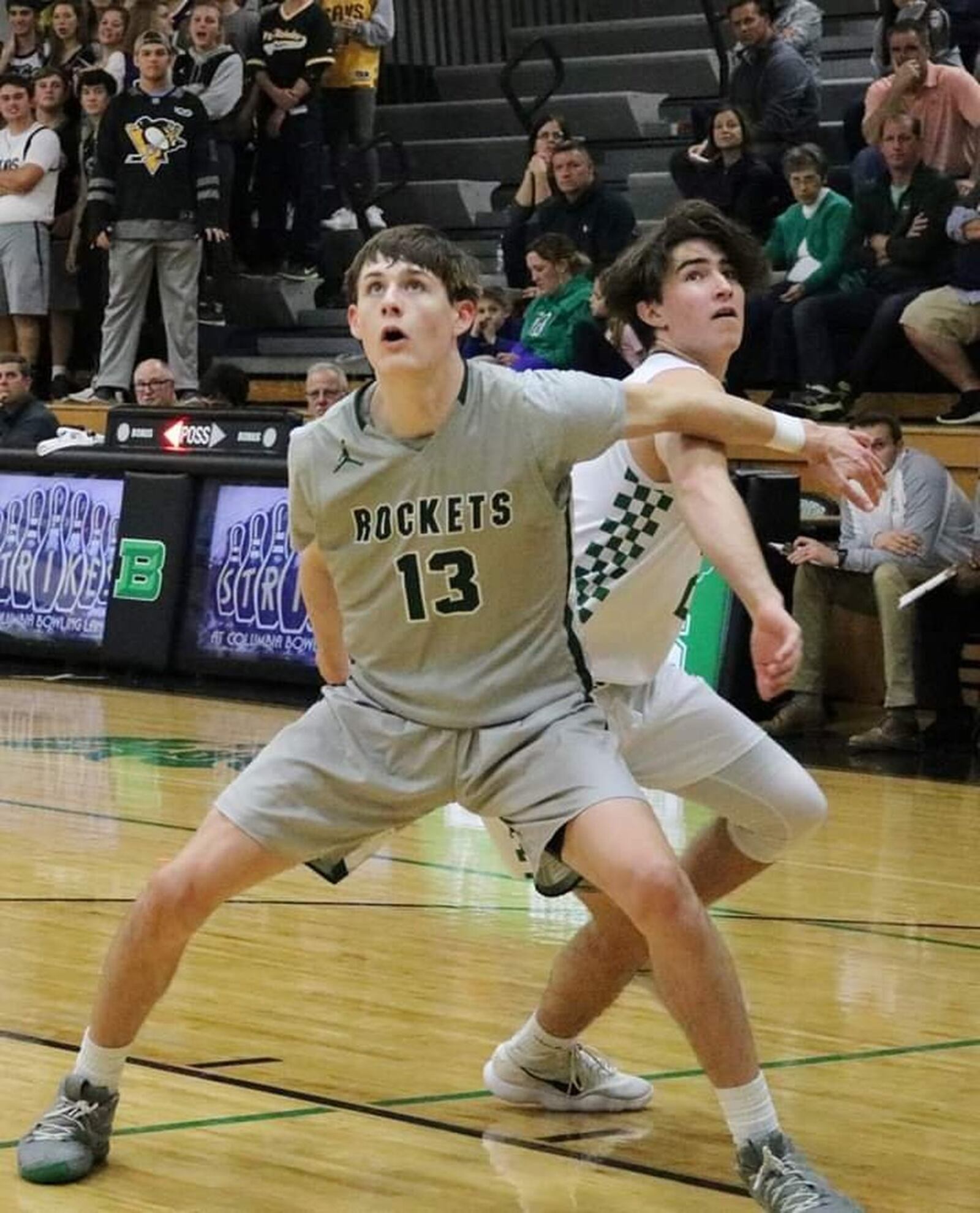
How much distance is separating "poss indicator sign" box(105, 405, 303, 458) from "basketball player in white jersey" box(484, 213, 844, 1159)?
296 inches

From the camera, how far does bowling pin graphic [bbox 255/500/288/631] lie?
12.2 m

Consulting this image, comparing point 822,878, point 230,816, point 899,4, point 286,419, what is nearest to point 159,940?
point 230,816

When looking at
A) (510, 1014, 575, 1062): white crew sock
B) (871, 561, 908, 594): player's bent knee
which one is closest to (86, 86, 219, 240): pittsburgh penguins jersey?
(871, 561, 908, 594): player's bent knee

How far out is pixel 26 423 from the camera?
14148 mm

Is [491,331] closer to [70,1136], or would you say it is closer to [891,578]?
[891,578]

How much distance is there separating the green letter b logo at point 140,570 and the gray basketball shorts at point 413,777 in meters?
8.45

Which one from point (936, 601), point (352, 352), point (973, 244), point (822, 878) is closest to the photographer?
point (822, 878)

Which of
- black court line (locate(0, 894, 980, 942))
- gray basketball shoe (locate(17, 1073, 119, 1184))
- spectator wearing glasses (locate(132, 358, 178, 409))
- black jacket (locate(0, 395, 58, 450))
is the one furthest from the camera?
spectator wearing glasses (locate(132, 358, 178, 409))

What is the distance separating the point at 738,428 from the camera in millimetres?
4305

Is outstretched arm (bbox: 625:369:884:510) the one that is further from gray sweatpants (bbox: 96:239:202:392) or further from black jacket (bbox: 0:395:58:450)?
gray sweatpants (bbox: 96:239:202:392)

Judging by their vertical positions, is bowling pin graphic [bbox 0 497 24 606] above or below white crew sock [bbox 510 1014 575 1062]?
below

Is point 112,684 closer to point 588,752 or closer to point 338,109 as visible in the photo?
point 338,109

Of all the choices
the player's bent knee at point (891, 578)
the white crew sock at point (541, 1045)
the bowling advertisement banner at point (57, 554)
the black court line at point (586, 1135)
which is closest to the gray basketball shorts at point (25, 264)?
the bowling advertisement banner at point (57, 554)

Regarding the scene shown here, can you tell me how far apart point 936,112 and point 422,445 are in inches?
373
